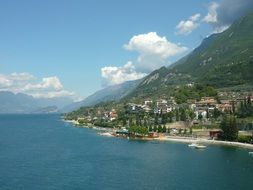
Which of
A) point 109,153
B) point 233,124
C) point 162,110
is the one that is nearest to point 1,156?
point 109,153

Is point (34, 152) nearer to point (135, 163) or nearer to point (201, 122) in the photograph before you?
point (135, 163)

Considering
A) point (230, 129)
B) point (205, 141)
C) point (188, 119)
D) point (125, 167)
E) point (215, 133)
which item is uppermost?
point (188, 119)

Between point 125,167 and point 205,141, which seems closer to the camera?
point 125,167

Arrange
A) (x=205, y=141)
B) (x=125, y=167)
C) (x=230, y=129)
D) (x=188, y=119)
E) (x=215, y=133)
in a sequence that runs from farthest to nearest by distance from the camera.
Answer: (x=188, y=119) < (x=215, y=133) < (x=205, y=141) < (x=230, y=129) < (x=125, y=167)

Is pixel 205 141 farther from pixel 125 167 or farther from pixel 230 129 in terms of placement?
pixel 125 167

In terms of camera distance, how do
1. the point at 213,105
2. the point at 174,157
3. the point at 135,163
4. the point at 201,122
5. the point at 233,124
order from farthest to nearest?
the point at 213,105
the point at 201,122
the point at 233,124
the point at 174,157
the point at 135,163

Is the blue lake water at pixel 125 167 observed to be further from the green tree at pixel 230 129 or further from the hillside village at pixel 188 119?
the hillside village at pixel 188 119

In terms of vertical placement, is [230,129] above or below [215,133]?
above

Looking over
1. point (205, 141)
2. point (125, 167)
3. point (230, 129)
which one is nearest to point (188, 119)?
point (205, 141)

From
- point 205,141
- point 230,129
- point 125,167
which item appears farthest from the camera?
point 205,141
